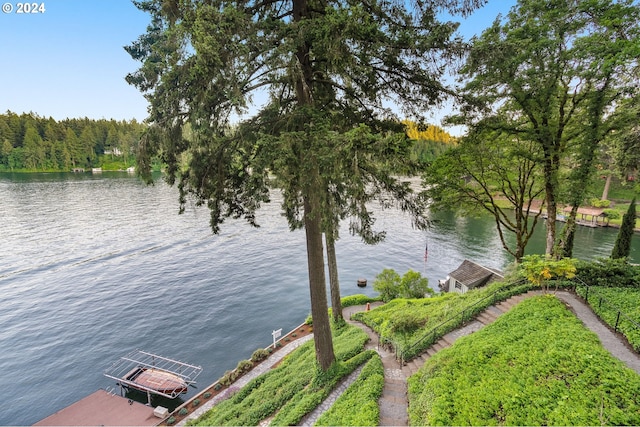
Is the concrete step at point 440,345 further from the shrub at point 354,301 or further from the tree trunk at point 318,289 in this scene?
the shrub at point 354,301

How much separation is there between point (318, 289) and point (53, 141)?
119 meters

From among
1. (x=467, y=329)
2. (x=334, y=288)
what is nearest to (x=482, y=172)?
(x=467, y=329)

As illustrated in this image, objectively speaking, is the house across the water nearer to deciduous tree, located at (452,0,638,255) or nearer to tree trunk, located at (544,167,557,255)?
tree trunk, located at (544,167,557,255)

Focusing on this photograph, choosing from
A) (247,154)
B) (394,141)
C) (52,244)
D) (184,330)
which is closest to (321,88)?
(247,154)

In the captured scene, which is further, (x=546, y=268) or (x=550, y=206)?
(x=550, y=206)

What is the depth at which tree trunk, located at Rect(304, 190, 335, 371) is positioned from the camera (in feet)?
27.4

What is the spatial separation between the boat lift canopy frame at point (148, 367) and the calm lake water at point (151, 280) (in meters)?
0.55

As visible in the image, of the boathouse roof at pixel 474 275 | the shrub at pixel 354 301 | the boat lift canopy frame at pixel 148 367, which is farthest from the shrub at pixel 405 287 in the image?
the boat lift canopy frame at pixel 148 367

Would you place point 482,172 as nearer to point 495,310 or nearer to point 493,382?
point 495,310

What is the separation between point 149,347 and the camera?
19.6 meters

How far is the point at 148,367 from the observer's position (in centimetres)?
1752

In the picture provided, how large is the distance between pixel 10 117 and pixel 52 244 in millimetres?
92201

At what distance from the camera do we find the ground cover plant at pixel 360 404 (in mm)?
7105

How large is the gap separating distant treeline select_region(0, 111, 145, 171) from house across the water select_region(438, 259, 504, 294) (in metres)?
94.2
